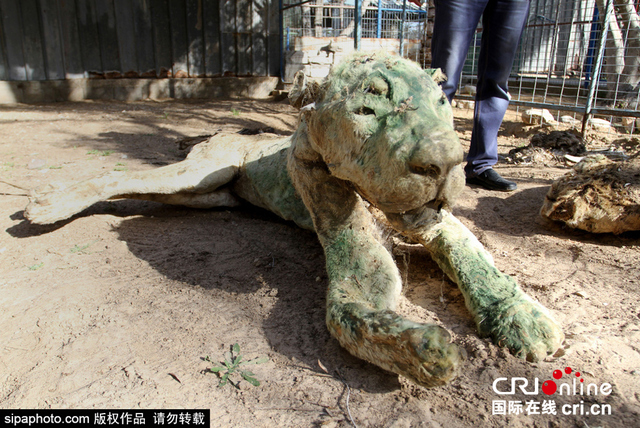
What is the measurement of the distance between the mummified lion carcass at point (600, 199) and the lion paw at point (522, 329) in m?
1.48

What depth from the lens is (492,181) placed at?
456cm

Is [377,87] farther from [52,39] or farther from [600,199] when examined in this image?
[52,39]

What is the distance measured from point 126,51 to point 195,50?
1.62 m

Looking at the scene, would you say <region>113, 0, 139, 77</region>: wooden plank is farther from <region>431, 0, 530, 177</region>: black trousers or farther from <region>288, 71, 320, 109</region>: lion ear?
<region>288, 71, 320, 109</region>: lion ear

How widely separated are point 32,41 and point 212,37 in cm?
390

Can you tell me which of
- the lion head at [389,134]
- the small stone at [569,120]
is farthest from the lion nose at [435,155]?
the small stone at [569,120]

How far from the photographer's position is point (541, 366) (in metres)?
1.99

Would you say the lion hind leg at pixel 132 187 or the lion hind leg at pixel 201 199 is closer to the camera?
the lion hind leg at pixel 132 187

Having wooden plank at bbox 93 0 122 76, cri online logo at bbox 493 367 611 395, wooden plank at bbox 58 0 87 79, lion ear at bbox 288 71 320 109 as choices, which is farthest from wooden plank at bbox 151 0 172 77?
cri online logo at bbox 493 367 611 395

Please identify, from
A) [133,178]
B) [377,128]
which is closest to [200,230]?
[133,178]

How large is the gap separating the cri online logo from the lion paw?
135 mm

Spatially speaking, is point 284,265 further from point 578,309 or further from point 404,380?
point 578,309

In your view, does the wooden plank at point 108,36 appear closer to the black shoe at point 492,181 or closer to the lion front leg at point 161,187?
the lion front leg at point 161,187

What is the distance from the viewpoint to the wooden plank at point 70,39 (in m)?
9.62
